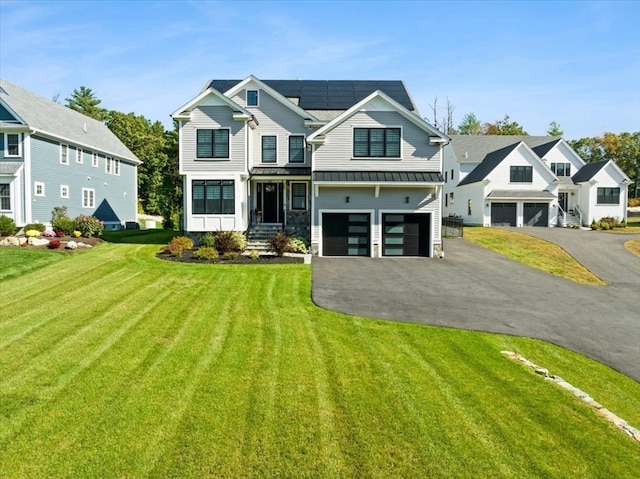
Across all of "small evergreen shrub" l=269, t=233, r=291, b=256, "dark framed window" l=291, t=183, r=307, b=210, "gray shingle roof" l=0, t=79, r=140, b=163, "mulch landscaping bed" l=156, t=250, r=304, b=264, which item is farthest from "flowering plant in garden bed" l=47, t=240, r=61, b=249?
"dark framed window" l=291, t=183, r=307, b=210

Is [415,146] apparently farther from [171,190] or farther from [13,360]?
[171,190]

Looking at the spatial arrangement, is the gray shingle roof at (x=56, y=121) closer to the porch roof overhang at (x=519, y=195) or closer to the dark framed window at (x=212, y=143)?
the dark framed window at (x=212, y=143)

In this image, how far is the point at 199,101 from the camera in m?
21.4

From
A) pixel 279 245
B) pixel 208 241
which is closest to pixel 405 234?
pixel 279 245

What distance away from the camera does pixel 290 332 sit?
944cm

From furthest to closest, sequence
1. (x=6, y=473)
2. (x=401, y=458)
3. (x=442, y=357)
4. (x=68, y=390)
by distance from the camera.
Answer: (x=442, y=357) < (x=68, y=390) < (x=401, y=458) < (x=6, y=473)

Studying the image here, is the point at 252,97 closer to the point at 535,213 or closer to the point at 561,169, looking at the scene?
the point at 535,213

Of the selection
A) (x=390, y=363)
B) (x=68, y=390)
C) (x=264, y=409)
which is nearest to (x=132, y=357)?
(x=68, y=390)

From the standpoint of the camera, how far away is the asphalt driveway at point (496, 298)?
34.4 ft

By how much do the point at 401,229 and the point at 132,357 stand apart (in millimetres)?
16255

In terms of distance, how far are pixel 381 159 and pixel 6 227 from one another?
2005cm

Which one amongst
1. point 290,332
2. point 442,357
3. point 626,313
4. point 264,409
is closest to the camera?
point 264,409

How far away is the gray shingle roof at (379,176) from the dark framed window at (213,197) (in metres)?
4.40

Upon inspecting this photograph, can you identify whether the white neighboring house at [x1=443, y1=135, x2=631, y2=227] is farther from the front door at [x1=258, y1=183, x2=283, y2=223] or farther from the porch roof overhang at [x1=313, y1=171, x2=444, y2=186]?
the front door at [x1=258, y1=183, x2=283, y2=223]
